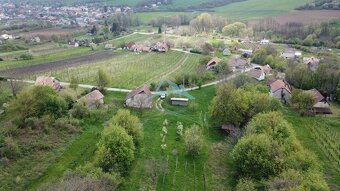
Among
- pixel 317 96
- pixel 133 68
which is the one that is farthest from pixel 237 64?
pixel 317 96

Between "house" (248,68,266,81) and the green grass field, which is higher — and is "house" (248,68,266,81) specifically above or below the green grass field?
below

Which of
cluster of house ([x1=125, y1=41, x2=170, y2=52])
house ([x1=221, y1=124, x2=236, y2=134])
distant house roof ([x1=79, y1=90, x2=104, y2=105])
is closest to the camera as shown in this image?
house ([x1=221, y1=124, x2=236, y2=134])

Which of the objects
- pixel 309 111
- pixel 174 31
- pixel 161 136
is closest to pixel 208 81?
pixel 309 111

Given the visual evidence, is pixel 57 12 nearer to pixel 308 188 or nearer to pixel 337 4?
pixel 337 4

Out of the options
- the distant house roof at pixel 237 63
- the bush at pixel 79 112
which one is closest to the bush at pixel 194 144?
the bush at pixel 79 112

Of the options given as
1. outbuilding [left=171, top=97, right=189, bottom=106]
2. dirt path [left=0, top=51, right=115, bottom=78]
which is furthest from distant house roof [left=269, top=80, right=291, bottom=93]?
dirt path [left=0, top=51, right=115, bottom=78]

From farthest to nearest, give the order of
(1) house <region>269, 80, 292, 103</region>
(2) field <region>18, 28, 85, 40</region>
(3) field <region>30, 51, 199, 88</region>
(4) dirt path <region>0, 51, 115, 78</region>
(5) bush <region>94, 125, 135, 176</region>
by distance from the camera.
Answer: (2) field <region>18, 28, 85, 40</region> < (4) dirt path <region>0, 51, 115, 78</region> < (3) field <region>30, 51, 199, 88</region> < (1) house <region>269, 80, 292, 103</region> < (5) bush <region>94, 125, 135, 176</region>

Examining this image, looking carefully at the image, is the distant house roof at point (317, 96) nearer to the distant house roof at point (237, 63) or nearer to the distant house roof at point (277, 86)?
the distant house roof at point (277, 86)

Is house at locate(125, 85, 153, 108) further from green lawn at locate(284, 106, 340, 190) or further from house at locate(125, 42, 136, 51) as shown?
house at locate(125, 42, 136, 51)
